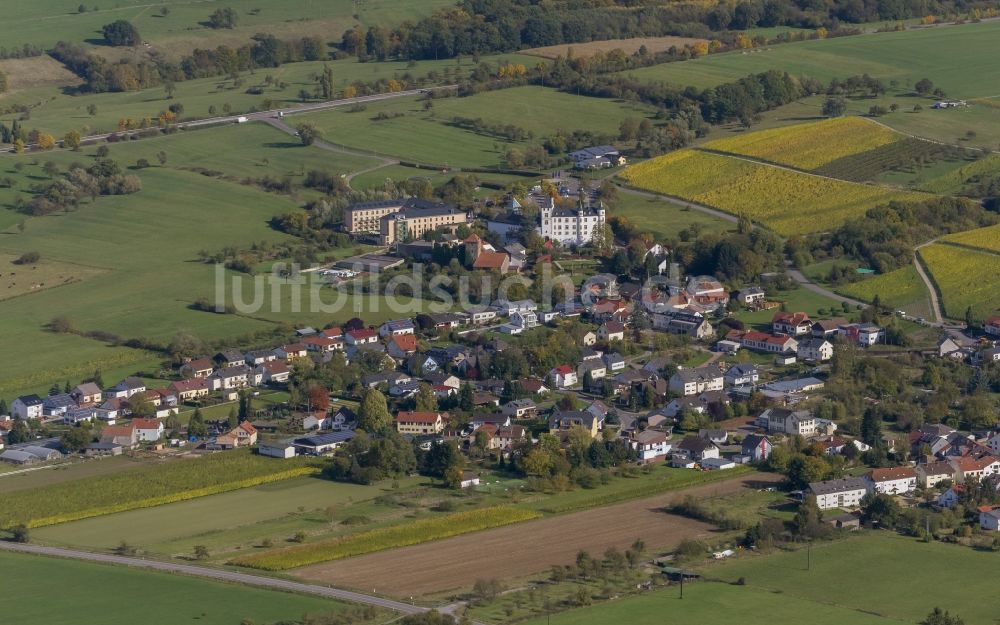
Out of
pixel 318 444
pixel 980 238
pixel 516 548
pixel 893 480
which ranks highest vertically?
pixel 980 238

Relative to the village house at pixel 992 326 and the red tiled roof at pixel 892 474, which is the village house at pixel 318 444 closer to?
the red tiled roof at pixel 892 474

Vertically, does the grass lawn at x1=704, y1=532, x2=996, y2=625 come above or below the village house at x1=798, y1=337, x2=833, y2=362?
above

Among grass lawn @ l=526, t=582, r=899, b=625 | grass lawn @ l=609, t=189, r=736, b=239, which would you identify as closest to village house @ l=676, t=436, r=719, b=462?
grass lawn @ l=526, t=582, r=899, b=625

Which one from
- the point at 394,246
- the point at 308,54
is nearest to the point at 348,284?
the point at 394,246

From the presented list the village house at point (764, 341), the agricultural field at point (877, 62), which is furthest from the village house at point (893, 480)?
the agricultural field at point (877, 62)

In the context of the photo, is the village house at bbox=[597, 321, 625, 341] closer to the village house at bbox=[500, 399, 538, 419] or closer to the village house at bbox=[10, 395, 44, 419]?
the village house at bbox=[500, 399, 538, 419]

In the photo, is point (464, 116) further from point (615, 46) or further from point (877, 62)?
point (877, 62)

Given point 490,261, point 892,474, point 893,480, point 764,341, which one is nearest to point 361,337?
point 490,261
